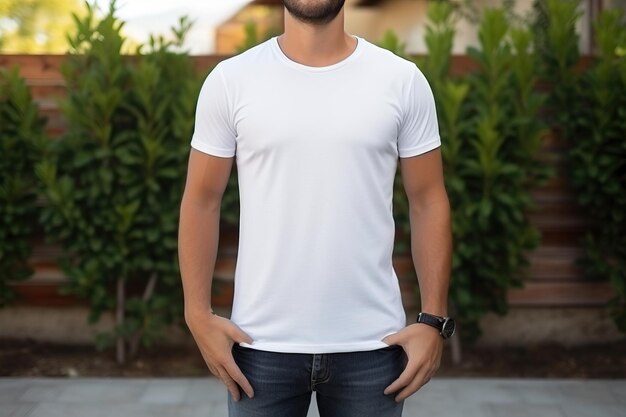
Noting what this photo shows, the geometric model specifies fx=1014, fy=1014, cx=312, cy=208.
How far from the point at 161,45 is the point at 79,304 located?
1697mm

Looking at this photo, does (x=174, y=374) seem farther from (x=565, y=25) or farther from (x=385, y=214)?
(x=385, y=214)

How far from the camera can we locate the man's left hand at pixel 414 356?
2.24 m

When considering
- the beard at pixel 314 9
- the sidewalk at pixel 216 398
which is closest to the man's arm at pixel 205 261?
the beard at pixel 314 9

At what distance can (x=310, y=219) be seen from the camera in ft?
7.10

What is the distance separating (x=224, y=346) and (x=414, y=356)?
42 centimetres

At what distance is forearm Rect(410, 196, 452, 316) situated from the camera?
2.34 m

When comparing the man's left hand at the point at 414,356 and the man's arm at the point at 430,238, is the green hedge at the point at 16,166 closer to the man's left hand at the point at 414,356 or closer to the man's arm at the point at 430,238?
the man's arm at the point at 430,238

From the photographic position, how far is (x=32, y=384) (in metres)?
5.65

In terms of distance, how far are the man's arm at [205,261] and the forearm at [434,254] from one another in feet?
1.43

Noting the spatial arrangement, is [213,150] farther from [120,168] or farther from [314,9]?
[120,168]

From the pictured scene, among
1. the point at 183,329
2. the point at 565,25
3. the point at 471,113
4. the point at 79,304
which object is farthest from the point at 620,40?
the point at 79,304

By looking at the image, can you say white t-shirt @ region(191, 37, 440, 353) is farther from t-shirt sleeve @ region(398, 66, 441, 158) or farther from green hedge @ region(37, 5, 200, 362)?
green hedge @ region(37, 5, 200, 362)

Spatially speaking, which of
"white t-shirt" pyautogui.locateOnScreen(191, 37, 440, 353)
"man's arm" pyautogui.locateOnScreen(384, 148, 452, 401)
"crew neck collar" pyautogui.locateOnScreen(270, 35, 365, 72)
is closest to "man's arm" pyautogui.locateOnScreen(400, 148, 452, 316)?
"man's arm" pyautogui.locateOnScreen(384, 148, 452, 401)

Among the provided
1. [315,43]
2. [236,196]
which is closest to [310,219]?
[315,43]
